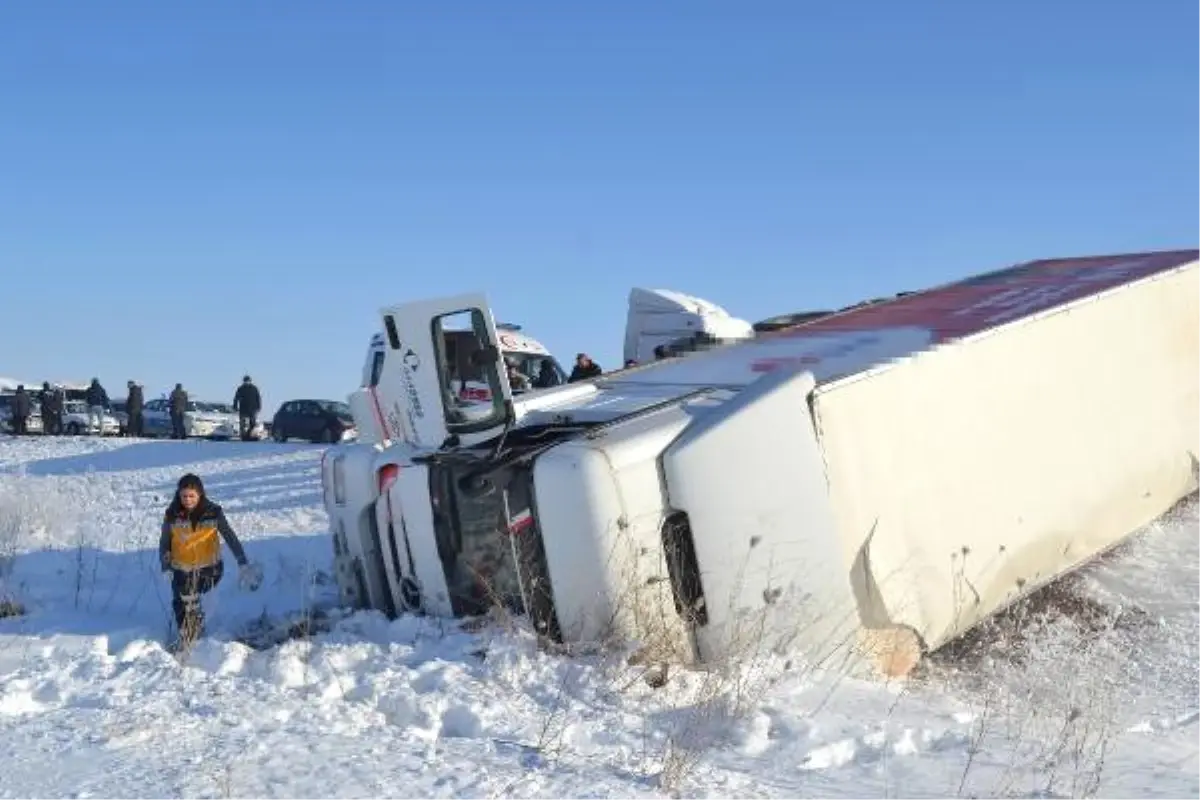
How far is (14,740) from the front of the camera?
15.2 ft

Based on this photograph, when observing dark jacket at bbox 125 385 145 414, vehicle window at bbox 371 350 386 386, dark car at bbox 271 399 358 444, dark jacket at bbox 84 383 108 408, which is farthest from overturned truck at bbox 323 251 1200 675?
dark jacket at bbox 84 383 108 408

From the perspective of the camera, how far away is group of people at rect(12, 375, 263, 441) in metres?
24.2

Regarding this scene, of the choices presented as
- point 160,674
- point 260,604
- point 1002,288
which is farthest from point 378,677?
point 1002,288

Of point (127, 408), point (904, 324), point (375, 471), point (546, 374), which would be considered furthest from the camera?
point (127, 408)

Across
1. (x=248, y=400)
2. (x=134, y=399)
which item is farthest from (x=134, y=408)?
(x=248, y=400)

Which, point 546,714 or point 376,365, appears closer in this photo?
point 546,714

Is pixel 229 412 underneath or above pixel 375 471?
above

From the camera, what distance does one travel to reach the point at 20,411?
→ 1099 inches

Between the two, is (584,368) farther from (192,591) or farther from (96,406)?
(96,406)

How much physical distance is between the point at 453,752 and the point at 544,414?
319 centimetres

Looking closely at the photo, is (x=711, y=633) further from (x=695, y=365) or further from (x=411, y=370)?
(x=695, y=365)

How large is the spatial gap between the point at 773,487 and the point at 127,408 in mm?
24338

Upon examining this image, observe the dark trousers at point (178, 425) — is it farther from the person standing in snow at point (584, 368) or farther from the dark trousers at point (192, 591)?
the dark trousers at point (192, 591)

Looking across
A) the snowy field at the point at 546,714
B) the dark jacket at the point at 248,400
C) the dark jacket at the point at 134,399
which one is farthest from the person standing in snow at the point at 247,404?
the snowy field at the point at 546,714
